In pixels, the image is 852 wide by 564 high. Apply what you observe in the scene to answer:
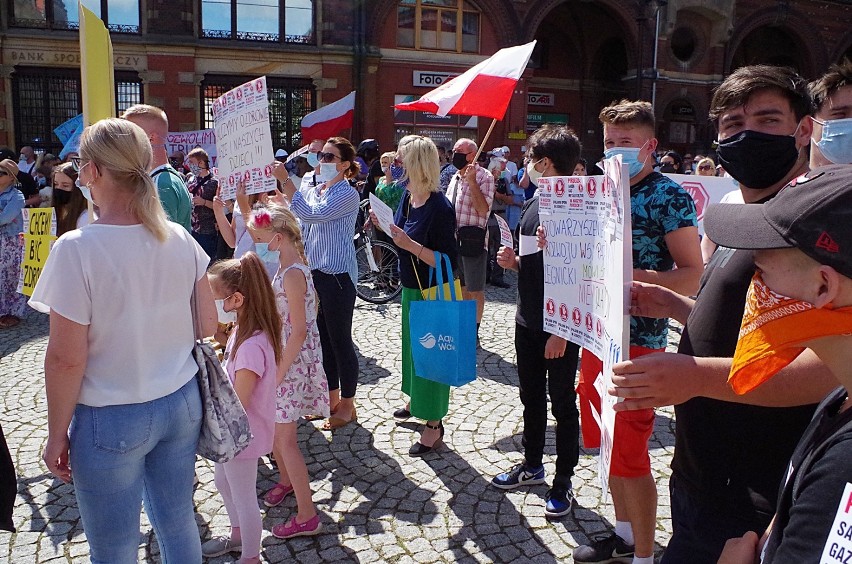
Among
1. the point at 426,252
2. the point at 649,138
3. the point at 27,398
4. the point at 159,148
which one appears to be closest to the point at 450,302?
the point at 426,252

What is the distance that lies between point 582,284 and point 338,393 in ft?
9.44

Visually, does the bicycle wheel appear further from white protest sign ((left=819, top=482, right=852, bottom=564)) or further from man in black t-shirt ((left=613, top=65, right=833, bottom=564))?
white protest sign ((left=819, top=482, right=852, bottom=564))

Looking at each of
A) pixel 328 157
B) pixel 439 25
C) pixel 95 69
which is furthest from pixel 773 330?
pixel 439 25

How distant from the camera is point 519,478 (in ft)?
12.3

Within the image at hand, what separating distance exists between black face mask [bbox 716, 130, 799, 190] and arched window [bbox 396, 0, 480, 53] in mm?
18840

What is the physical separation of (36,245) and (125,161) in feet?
12.8

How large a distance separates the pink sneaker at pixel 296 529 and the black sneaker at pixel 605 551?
131 centimetres

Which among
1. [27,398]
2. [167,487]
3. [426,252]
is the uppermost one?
[426,252]

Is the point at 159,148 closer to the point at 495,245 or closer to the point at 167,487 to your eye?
the point at 167,487

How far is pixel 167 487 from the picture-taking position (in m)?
→ 2.25

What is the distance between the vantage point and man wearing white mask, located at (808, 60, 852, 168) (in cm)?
244

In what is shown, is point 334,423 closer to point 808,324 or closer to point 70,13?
point 808,324

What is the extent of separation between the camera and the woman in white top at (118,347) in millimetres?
1992

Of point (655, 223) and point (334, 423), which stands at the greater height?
point (655, 223)
